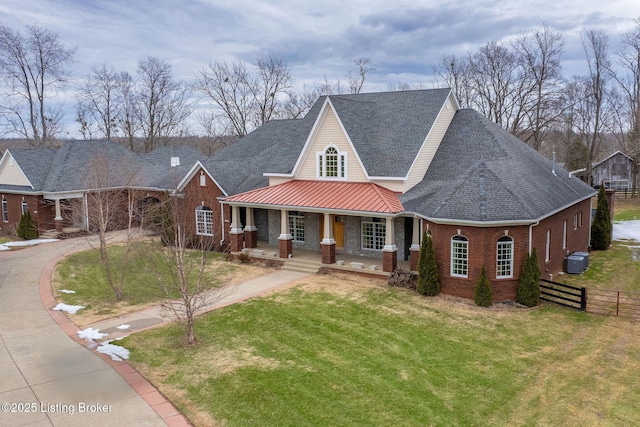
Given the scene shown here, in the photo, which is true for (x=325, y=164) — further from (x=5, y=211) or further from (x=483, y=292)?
(x=5, y=211)

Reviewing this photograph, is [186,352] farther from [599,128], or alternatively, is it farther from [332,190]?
[599,128]

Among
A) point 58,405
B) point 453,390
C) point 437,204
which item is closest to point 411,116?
point 437,204

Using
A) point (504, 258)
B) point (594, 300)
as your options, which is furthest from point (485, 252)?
point (594, 300)

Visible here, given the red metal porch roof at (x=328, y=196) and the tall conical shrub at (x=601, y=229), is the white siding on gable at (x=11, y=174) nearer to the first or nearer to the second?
the red metal porch roof at (x=328, y=196)

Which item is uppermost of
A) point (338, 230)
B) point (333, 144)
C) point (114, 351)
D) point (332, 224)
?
point (333, 144)

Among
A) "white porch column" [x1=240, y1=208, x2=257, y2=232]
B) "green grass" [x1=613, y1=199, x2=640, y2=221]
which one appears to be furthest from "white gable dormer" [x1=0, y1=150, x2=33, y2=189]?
"green grass" [x1=613, y1=199, x2=640, y2=221]

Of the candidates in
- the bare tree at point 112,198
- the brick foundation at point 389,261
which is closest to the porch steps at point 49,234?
the bare tree at point 112,198

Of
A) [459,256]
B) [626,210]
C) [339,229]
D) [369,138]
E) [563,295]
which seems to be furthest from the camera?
[626,210]
